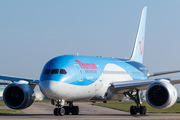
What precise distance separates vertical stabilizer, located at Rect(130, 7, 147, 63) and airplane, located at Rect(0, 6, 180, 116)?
4906 mm

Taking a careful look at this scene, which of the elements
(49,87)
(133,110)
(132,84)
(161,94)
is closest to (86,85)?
(49,87)

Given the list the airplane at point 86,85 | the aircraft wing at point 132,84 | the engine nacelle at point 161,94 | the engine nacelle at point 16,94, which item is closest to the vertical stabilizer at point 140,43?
the airplane at point 86,85

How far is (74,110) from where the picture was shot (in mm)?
28891

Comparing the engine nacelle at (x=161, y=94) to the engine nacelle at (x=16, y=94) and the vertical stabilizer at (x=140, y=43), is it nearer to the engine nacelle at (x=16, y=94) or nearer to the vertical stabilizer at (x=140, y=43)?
the engine nacelle at (x=16, y=94)

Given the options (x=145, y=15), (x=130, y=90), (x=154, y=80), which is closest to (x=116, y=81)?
(x=130, y=90)

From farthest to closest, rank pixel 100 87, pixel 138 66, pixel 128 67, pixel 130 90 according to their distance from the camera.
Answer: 1. pixel 138 66
2. pixel 128 67
3. pixel 130 90
4. pixel 100 87

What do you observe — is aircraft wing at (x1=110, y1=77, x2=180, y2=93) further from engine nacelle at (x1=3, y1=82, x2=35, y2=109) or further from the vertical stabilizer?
the vertical stabilizer

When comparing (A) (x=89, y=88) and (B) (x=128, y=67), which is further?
(B) (x=128, y=67)

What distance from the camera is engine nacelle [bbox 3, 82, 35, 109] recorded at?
1068 inches

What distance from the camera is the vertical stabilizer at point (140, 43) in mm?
38759

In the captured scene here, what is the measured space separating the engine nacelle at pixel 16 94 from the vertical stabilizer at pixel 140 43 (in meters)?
14.1

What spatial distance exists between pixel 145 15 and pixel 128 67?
1093 cm

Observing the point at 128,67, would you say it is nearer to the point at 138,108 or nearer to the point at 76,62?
the point at 138,108

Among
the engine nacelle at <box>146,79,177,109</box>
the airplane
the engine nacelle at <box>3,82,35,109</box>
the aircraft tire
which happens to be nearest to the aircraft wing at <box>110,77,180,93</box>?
the airplane
